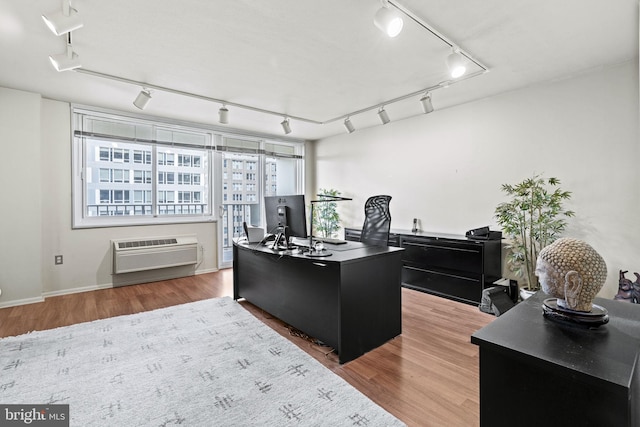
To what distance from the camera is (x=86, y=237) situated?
4191 mm

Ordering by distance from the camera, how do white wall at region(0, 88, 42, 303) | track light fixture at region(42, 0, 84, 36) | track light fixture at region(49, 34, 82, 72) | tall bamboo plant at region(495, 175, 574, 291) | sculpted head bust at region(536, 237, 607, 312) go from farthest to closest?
white wall at region(0, 88, 42, 303) → tall bamboo plant at region(495, 175, 574, 291) → track light fixture at region(49, 34, 82, 72) → track light fixture at region(42, 0, 84, 36) → sculpted head bust at region(536, 237, 607, 312)

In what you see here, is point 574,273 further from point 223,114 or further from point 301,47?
point 223,114

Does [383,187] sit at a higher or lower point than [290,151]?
lower

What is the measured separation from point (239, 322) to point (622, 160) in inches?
166

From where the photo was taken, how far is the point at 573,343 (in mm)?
826

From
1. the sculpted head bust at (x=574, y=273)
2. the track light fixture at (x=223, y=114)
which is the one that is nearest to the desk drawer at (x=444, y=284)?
the sculpted head bust at (x=574, y=273)

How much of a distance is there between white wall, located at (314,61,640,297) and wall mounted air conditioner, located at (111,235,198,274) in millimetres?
3318

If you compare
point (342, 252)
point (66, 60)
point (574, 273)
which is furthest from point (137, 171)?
point (574, 273)

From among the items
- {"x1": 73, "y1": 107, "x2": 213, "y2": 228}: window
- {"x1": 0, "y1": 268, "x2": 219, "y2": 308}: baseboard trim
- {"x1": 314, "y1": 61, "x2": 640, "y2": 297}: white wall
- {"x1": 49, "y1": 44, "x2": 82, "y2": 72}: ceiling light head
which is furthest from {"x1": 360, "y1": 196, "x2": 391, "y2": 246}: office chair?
{"x1": 0, "y1": 268, "x2": 219, "y2": 308}: baseboard trim

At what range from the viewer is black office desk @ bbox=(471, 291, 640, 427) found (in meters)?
0.69

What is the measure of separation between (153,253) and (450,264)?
435cm

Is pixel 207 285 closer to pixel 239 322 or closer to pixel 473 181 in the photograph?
pixel 239 322

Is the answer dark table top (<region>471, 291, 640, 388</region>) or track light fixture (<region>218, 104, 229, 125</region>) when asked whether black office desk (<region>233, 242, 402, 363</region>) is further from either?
track light fixture (<region>218, 104, 229, 125</region>)

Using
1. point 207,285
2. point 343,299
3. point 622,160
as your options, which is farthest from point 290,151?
point 622,160
